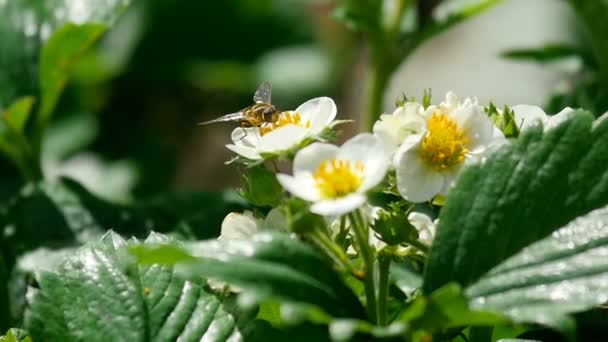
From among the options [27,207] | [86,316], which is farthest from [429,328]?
[27,207]

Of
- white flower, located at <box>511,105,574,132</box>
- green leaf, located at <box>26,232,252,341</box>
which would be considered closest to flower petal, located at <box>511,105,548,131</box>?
white flower, located at <box>511,105,574,132</box>

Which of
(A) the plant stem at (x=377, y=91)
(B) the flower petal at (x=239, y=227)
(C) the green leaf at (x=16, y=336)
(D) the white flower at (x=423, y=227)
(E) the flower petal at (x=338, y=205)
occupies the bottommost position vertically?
(A) the plant stem at (x=377, y=91)

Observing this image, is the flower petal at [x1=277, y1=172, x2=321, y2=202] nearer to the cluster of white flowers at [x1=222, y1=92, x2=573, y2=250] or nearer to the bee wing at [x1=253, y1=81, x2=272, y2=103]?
the cluster of white flowers at [x1=222, y1=92, x2=573, y2=250]

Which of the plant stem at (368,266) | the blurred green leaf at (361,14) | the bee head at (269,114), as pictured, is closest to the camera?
the plant stem at (368,266)

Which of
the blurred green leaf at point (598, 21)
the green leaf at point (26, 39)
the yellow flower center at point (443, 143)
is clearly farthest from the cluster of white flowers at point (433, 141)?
the green leaf at point (26, 39)

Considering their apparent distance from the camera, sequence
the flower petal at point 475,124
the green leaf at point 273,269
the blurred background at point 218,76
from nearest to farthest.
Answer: the green leaf at point 273,269 → the flower petal at point 475,124 → the blurred background at point 218,76

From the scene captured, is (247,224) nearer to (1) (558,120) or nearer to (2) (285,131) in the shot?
(2) (285,131)

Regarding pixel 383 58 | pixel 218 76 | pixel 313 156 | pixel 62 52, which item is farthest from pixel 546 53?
pixel 218 76

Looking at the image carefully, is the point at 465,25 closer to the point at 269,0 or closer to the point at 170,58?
the point at 269,0

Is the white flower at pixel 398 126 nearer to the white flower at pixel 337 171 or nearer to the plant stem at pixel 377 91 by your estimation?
the white flower at pixel 337 171
